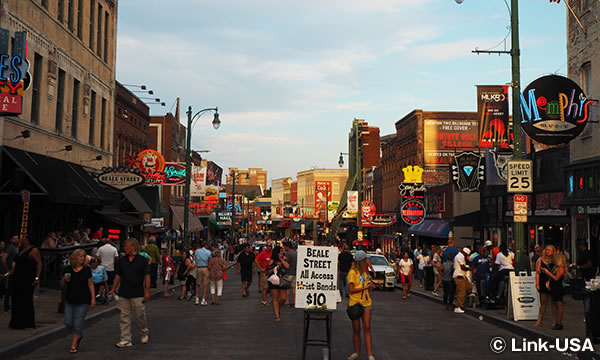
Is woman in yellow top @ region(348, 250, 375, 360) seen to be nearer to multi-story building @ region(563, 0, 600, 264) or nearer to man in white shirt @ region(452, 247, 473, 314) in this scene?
man in white shirt @ region(452, 247, 473, 314)

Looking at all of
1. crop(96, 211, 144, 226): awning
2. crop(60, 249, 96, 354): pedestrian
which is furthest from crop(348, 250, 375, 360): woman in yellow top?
crop(96, 211, 144, 226): awning

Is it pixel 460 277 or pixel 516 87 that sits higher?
pixel 516 87

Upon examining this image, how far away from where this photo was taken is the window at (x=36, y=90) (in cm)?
2370

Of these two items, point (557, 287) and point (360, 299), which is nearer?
point (360, 299)

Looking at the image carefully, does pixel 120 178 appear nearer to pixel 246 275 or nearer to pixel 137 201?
pixel 246 275

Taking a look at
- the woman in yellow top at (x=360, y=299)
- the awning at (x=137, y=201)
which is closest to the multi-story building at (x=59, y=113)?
the awning at (x=137, y=201)

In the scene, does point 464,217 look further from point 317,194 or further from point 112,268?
point 317,194

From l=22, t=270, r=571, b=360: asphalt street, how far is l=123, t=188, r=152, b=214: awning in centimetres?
1357

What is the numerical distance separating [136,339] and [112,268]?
21.0ft

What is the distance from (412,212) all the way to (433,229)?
12.8 ft

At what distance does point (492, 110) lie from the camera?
93.5ft

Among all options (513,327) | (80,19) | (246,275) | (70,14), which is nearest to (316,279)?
(513,327)

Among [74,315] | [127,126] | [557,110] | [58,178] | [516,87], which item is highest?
[127,126]

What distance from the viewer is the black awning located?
68.2 feet
